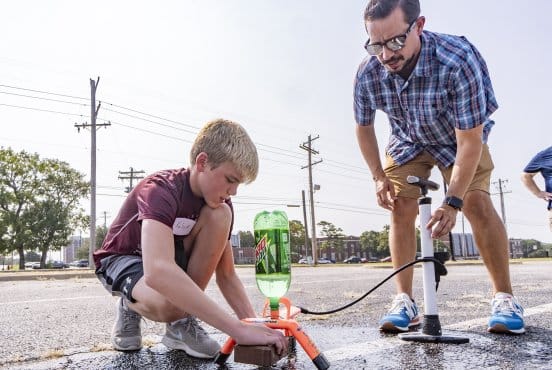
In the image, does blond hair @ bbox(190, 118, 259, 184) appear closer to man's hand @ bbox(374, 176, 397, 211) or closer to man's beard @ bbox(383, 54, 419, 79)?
man's beard @ bbox(383, 54, 419, 79)

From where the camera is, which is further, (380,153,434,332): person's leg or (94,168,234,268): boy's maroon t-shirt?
(380,153,434,332): person's leg

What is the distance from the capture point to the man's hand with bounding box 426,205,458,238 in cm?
243

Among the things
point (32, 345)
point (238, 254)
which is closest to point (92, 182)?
point (32, 345)

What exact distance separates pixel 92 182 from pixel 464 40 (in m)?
24.0

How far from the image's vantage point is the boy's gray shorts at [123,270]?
2.15m

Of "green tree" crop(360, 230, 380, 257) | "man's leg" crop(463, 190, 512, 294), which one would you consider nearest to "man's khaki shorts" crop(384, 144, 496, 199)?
"man's leg" crop(463, 190, 512, 294)

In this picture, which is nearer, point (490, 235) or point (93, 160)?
point (490, 235)

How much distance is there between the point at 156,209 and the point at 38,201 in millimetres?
47330

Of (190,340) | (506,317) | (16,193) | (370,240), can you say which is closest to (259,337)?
(190,340)

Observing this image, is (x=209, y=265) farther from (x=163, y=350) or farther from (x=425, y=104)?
(x=425, y=104)

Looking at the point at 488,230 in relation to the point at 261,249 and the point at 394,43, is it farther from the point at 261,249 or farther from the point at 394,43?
the point at 261,249

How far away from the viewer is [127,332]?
243 cm

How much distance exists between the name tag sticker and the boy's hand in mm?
605

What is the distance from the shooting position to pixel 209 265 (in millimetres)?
Result: 2338
